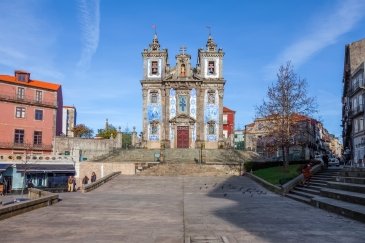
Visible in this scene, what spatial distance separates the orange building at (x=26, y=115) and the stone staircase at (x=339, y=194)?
139 feet

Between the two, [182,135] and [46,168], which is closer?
[46,168]

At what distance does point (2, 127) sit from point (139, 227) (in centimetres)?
4855

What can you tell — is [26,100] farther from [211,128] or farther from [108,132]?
[108,132]

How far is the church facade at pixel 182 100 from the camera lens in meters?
57.8

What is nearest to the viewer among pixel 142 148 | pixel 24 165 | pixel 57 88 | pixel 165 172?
pixel 165 172

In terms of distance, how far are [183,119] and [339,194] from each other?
138 ft

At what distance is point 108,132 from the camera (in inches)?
3346

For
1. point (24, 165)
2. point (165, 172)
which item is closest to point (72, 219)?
point (165, 172)

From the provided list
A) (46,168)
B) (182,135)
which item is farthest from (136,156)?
(46,168)

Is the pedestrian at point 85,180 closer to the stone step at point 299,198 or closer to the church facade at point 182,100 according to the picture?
the church facade at point 182,100

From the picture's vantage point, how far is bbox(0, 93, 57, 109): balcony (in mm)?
55375

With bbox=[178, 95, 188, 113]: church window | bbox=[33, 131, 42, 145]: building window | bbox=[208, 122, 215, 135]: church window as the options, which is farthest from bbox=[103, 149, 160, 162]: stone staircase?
bbox=[33, 131, 42, 145]: building window

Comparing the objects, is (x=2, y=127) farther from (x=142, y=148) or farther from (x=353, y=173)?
(x=353, y=173)

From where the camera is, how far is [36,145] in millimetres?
57094
